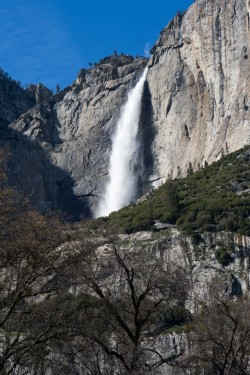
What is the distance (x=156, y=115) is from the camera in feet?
330

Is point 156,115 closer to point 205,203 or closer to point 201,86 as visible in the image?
point 201,86

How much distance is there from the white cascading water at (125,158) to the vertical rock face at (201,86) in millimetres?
3622

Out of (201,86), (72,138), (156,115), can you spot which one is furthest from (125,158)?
(201,86)

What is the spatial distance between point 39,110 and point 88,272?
97785mm

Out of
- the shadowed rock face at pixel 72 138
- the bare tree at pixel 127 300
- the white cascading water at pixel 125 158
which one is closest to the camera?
the bare tree at pixel 127 300

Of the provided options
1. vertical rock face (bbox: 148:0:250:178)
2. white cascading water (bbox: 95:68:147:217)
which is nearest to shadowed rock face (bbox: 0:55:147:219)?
white cascading water (bbox: 95:68:147:217)

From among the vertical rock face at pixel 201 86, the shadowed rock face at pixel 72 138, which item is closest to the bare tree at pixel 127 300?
the vertical rock face at pixel 201 86

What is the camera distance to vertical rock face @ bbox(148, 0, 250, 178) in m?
85.1

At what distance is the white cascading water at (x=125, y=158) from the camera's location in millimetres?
97562

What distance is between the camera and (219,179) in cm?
6975

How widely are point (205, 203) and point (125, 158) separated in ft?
133

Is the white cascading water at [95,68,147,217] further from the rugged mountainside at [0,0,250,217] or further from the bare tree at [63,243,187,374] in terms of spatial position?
the bare tree at [63,243,187,374]

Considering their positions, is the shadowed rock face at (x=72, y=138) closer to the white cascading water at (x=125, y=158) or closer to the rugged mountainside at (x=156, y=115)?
the rugged mountainside at (x=156, y=115)

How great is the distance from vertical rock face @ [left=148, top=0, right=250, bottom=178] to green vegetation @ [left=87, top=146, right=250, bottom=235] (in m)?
8.94
